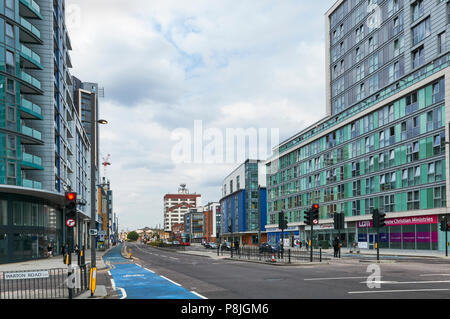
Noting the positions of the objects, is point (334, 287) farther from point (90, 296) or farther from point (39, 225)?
point (39, 225)

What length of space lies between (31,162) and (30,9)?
16707 mm

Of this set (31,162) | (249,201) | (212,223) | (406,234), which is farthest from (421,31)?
(212,223)

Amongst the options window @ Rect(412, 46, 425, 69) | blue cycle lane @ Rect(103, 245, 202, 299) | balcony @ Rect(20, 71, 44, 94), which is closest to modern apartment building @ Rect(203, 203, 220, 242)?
window @ Rect(412, 46, 425, 69)

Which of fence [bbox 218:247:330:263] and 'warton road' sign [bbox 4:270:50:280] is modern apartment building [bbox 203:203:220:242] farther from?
'warton road' sign [bbox 4:270:50:280]

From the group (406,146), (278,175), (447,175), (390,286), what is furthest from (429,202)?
(278,175)

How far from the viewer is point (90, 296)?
15.4m

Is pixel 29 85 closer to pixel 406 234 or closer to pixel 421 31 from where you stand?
pixel 421 31

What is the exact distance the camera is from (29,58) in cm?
4844

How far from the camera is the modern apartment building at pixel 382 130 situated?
5075cm

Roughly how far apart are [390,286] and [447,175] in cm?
3420

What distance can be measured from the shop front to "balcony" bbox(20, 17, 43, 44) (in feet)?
156

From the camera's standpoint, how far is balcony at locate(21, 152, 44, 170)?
153 feet

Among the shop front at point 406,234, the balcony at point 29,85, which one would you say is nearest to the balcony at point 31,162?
the balcony at point 29,85

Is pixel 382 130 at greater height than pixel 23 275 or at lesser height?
greater
